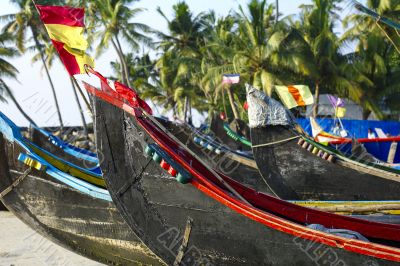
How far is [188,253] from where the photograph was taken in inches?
172

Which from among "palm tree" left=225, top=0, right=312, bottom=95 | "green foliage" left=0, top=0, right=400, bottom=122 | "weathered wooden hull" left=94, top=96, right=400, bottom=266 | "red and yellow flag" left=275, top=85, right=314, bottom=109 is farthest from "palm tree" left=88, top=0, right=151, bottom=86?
"weathered wooden hull" left=94, top=96, right=400, bottom=266

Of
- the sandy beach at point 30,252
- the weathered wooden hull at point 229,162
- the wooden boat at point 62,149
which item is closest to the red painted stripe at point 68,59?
the sandy beach at point 30,252

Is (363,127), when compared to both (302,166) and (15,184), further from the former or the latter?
(15,184)

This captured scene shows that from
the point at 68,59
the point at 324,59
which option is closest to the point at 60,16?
the point at 68,59

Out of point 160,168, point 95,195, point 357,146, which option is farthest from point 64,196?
point 357,146

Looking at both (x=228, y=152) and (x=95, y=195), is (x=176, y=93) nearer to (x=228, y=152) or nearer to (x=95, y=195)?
(x=228, y=152)

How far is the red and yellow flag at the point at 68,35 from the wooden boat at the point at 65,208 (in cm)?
127

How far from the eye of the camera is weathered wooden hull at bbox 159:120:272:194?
9203 mm

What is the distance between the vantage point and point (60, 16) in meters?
5.05

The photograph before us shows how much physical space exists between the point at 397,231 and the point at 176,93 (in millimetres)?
23400

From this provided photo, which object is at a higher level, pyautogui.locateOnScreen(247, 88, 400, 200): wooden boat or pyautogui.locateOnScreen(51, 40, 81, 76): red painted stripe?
pyautogui.locateOnScreen(51, 40, 81, 76): red painted stripe

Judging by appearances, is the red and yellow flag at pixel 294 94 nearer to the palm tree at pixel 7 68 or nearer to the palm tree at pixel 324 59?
the palm tree at pixel 324 59

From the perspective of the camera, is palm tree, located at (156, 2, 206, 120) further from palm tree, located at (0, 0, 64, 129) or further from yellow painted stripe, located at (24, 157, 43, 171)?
yellow painted stripe, located at (24, 157, 43, 171)

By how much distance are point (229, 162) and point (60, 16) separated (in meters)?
5.18
